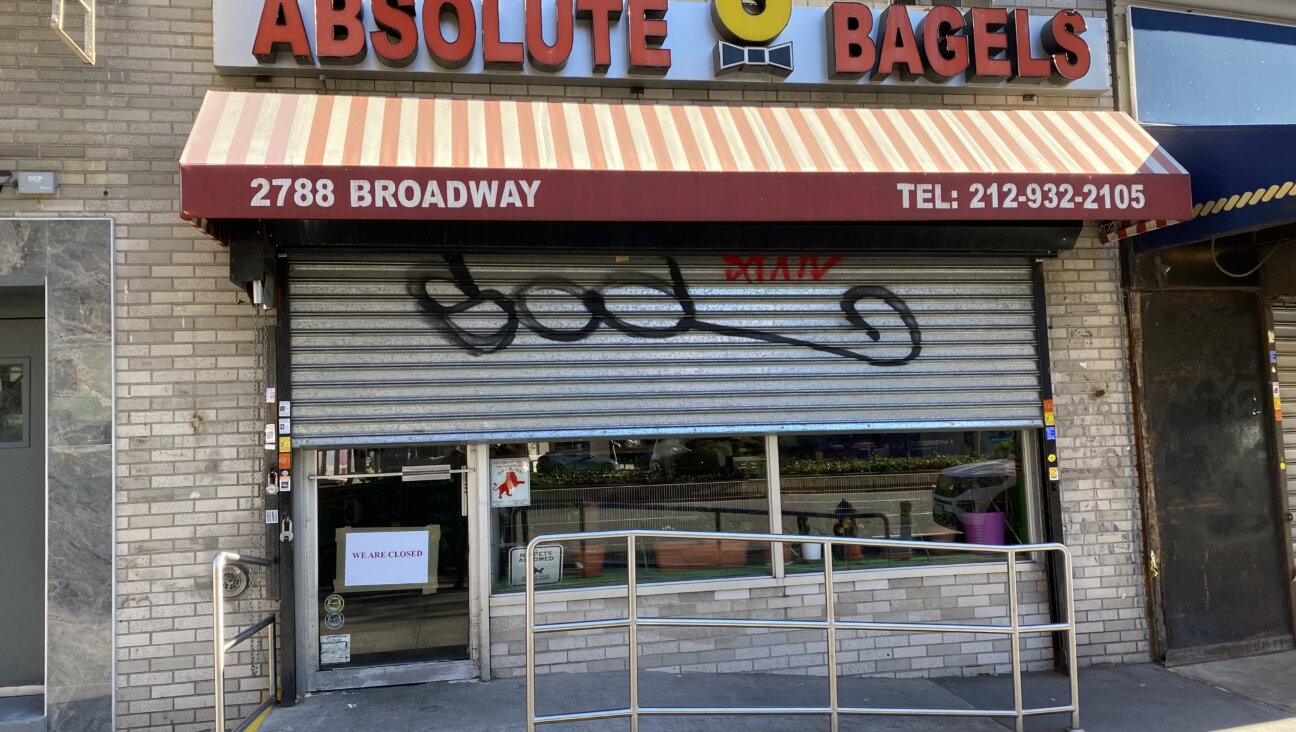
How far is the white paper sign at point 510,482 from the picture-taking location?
221 inches

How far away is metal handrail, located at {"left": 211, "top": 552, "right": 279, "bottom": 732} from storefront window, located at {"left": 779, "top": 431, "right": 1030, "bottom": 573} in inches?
136

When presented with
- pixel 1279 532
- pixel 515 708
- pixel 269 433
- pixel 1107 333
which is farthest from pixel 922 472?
pixel 269 433

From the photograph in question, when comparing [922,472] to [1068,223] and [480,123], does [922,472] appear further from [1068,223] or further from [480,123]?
[480,123]

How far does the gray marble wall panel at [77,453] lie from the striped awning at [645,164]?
4.11 feet

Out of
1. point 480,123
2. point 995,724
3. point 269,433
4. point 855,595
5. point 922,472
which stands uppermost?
point 480,123

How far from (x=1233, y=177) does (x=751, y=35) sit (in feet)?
10.8

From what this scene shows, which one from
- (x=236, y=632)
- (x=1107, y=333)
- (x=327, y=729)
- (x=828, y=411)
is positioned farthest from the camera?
(x=1107, y=333)

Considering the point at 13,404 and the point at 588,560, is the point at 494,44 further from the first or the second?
the point at 13,404

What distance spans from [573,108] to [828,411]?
272cm

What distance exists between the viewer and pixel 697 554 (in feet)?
19.2

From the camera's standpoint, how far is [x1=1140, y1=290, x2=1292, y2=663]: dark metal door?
6.11 metres

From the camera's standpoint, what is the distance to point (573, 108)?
17.9 ft

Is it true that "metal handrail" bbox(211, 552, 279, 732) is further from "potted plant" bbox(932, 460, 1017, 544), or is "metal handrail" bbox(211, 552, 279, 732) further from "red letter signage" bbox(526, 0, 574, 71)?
"potted plant" bbox(932, 460, 1017, 544)

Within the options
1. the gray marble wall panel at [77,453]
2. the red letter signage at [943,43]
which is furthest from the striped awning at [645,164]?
the gray marble wall panel at [77,453]
